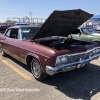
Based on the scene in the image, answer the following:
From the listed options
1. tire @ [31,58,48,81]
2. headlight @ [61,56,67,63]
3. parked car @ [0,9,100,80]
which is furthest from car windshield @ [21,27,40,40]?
headlight @ [61,56,67,63]

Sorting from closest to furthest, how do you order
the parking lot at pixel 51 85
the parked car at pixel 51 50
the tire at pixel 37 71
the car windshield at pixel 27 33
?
1. the parking lot at pixel 51 85
2. the parked car at pixel 51 50
3. the tire at pixel 37 71
4. the car windshield at pixel 27 33

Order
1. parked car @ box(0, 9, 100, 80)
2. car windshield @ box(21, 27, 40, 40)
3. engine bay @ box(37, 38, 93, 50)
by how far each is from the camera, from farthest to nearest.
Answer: car windshield @ box(21, 27, 40, 40)
engine bay @ box(37, 38, 93, 50)
parked car @ box(0, 9, 100, 80)

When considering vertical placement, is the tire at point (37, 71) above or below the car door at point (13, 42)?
below

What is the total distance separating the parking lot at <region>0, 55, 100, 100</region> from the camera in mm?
3193

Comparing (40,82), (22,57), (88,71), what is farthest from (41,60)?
(88,71)

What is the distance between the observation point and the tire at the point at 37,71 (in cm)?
378

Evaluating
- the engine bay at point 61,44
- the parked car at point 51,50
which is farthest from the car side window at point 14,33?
the engine bay at point 61,44

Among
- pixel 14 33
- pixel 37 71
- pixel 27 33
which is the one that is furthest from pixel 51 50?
pixel 14 33

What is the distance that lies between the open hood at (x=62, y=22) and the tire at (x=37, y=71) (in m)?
0.79

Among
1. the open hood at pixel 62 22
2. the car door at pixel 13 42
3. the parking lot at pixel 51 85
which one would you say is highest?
the open hood at pixel 62 22

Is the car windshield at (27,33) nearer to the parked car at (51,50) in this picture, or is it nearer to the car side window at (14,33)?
the parked car at (51,50)

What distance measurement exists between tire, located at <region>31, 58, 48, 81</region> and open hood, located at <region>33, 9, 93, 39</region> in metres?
0.79

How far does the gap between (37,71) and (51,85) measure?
0.59 metres

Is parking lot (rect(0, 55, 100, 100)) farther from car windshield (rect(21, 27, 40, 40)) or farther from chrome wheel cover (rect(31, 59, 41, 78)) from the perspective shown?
car windshield (rect(21, 27, 40, 40))
